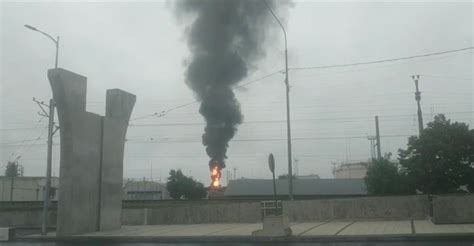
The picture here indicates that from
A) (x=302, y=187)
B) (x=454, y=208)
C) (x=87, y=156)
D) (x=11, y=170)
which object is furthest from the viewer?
(x=11, y=170)

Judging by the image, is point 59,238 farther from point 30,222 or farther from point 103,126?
point 30,222

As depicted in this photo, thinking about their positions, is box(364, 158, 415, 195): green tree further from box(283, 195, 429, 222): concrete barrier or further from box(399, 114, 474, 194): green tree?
box(283, 195, 429, 222): concrete barrier

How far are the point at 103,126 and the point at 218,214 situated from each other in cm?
915

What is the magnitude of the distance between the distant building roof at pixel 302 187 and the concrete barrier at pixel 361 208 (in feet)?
110

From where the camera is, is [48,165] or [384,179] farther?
[384,179]

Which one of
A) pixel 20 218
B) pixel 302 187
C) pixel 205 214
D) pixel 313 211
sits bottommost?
pixel 20 218

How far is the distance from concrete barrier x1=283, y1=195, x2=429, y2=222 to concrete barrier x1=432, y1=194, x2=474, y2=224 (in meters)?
3.64

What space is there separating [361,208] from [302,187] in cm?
3833

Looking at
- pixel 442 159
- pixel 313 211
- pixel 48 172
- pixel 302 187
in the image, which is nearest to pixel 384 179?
pixel 442 159

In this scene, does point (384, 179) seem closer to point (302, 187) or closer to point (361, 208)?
point (361, 208)

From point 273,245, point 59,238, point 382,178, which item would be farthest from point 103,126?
point 382,178

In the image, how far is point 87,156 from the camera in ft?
83.2

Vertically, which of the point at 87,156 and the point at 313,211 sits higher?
the point at 87,156

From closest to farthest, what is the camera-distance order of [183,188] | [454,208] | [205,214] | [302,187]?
[454,208] < [205,214] < [302,187] < [183,188]
